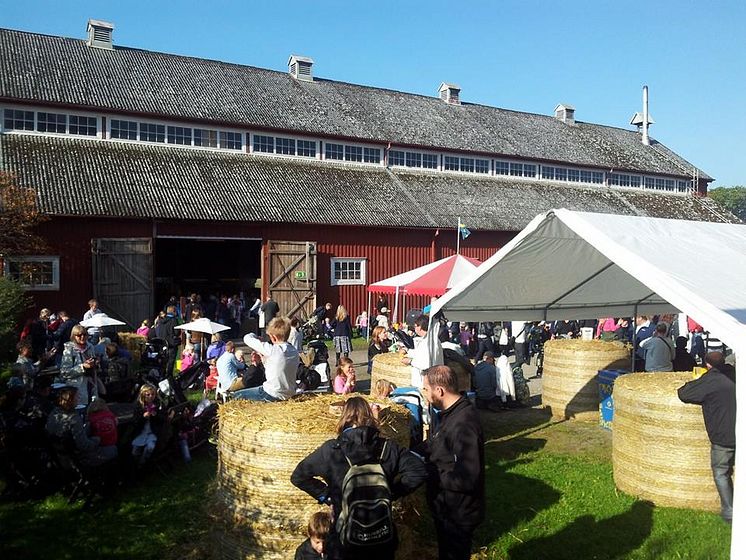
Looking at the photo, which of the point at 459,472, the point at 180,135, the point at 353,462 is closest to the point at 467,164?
the point at 180,135

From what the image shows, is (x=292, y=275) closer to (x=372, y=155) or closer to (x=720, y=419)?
(x=372, y=155)

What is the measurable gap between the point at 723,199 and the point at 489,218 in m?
86.0

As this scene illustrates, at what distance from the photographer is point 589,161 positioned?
32.3 meters

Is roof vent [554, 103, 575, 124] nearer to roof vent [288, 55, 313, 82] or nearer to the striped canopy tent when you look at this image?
roof vent [288, 55, 313, 82]

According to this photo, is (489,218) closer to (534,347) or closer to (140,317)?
(534,347)

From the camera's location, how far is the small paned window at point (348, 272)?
891 inches

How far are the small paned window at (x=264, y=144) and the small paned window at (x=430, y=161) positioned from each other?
695 centimetres

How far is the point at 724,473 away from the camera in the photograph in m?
5.91

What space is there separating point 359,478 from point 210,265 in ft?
91.9

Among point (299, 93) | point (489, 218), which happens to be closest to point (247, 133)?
point (299, 93)

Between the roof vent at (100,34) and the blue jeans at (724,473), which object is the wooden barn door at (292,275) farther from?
the blue jeans at (724,473)

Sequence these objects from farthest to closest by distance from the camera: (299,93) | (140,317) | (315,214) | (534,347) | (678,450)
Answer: (299,93) < (315,214) < (140,317) < (534,347) < (678,450)

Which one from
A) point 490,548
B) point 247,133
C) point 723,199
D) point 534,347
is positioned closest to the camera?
point 490,548

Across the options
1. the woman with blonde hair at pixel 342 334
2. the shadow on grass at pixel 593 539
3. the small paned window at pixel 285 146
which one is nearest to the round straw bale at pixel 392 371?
the shadow on grass at pixel 593 539
